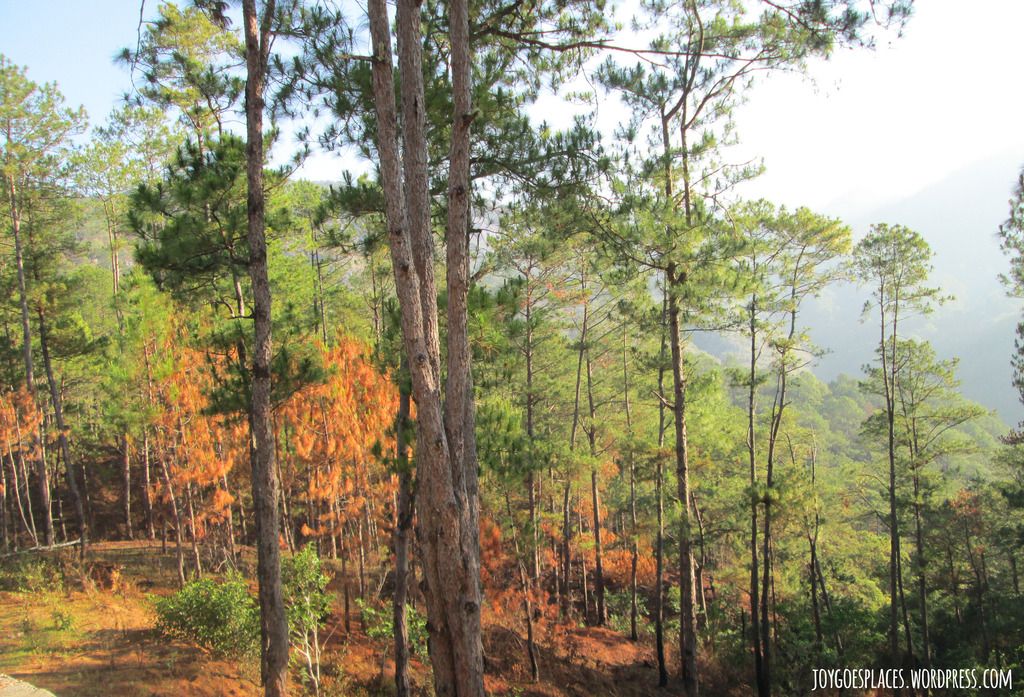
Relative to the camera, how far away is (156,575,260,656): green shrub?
7.21 m

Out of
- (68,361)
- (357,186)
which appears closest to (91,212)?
(68,361)

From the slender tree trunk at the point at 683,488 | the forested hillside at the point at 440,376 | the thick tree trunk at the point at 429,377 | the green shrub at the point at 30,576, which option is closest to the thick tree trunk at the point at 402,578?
the forested hillside at the point at 440,376

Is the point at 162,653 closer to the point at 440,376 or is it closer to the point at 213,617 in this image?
the point at 213,617

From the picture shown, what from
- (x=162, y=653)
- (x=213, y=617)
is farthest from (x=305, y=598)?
(x=162, y=653)

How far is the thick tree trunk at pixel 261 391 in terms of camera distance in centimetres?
559

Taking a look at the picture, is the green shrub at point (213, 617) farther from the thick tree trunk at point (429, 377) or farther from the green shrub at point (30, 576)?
the thick tree trunk at point (429, 377)

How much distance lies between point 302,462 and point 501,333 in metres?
6.28

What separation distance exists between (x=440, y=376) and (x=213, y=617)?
554 cm

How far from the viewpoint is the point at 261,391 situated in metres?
5.69

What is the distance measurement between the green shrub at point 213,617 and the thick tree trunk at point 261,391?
73.0 inches

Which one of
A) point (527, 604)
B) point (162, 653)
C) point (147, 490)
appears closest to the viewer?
point (162, 653)

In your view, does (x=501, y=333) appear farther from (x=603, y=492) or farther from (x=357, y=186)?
(x=603, y=492)

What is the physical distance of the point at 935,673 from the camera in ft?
45.3

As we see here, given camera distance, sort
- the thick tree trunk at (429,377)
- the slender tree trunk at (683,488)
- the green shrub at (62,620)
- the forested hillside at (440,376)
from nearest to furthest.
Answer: the thick tree trunk at (429,377) < the forested hillside at (440,376) < the green shrub at (62,620) < the slender tree trunk at (683,488)
